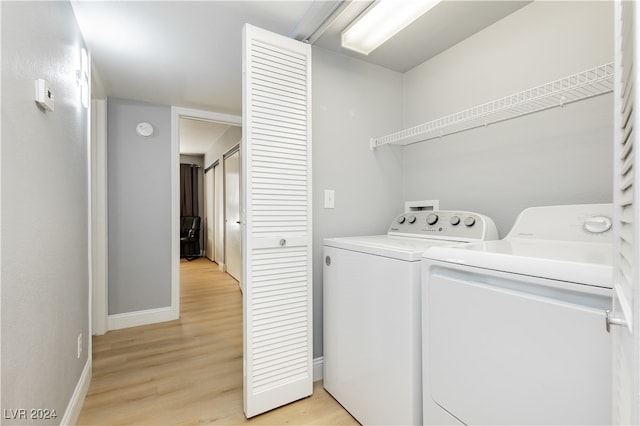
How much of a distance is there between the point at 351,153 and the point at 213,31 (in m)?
1.11

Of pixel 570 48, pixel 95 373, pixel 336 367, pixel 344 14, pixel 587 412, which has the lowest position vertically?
pixel 95 373

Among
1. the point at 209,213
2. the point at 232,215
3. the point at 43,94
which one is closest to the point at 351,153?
the point at 43,94

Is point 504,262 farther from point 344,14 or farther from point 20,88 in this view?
point 20,88

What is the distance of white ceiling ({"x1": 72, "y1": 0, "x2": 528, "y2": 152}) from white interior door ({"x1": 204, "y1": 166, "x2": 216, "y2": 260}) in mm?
3977

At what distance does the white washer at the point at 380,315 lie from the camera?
47.4 inches

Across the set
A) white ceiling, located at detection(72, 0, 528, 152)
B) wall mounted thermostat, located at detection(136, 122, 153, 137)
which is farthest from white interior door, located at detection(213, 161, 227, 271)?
white ceiling, located at detection(72, 0, 528, 152)

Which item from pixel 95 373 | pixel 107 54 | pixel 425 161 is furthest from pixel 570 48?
pixel 95 373

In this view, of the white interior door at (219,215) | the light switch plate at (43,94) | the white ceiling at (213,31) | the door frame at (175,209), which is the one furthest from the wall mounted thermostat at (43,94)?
the white interior door at (219,215)

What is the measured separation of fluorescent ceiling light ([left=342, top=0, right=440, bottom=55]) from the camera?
55.1 inches

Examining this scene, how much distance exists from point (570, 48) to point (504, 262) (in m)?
1.20

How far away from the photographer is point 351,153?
6.63 ft

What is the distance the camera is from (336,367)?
65.6 inches

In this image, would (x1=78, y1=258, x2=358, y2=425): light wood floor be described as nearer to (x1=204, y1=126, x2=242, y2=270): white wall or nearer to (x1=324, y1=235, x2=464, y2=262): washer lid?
(x1=324, y1=235, x2=464, y2=262): washer lid

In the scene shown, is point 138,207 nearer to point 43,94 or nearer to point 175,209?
point 175,209
